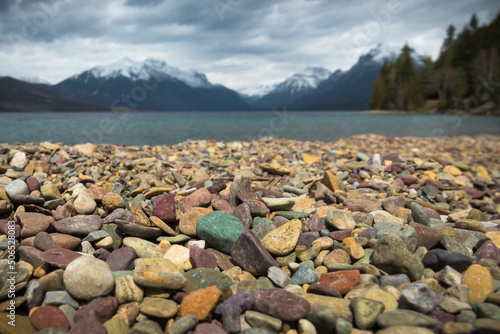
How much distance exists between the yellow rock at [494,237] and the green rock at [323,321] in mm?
2479

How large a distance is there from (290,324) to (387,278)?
109 cm

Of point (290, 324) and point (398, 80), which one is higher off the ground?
point (398, 80)

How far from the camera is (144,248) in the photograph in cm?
331

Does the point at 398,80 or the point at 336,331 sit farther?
the point at 398,80

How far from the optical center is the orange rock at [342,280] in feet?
8.91

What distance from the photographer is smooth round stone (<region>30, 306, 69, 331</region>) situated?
2316 millimetres

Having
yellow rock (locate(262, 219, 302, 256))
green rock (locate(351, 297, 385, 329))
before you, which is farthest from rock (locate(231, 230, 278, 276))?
green rock (locate(351, 297, 385, 329))

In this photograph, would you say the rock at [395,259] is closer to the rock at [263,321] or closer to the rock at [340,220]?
the rock at [340,220]

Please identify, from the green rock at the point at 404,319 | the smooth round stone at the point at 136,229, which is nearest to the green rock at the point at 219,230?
the smooth round stone at the point at 136,229

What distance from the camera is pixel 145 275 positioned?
2590 mm

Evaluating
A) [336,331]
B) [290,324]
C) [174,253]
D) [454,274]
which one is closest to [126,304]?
[174,253]

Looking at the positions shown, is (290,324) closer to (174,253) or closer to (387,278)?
(387,278)

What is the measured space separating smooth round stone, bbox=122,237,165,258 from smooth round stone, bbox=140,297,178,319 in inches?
30.8

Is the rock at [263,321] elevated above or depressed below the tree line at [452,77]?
below
